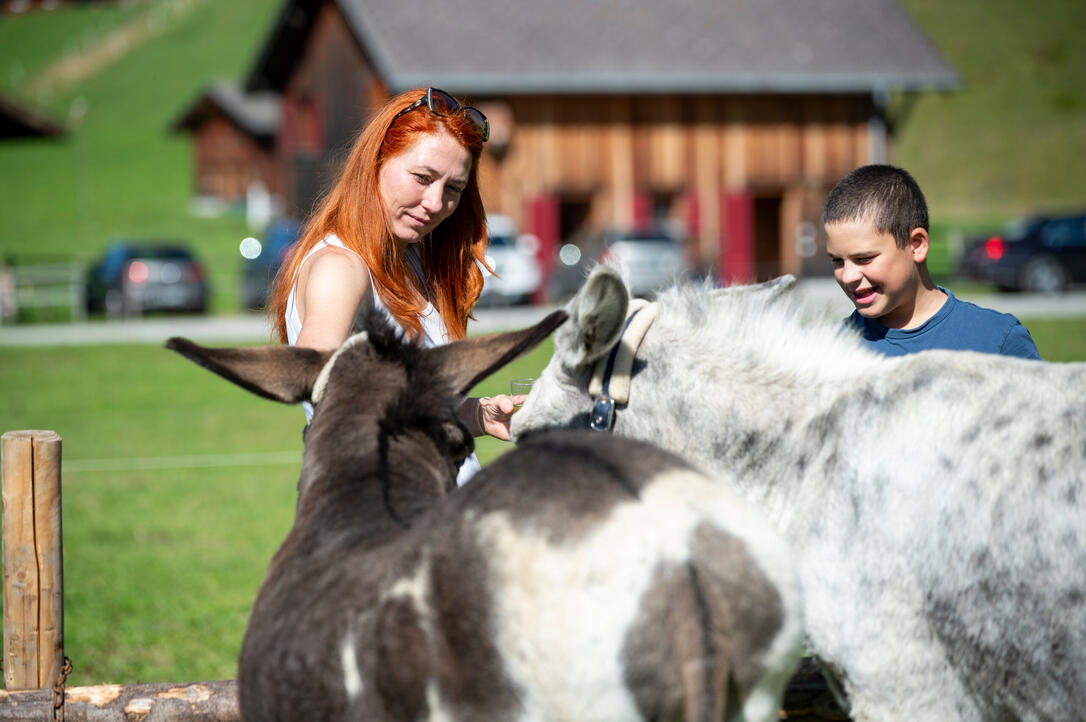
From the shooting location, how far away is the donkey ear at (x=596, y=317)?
253 cm

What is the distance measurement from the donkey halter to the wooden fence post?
223 centimetres

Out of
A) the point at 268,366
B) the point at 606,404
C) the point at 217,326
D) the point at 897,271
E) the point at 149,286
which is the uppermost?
the point at 149,286

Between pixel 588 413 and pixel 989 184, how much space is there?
203 ft

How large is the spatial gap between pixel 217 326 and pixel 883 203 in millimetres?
20846

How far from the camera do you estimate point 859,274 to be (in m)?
3.45

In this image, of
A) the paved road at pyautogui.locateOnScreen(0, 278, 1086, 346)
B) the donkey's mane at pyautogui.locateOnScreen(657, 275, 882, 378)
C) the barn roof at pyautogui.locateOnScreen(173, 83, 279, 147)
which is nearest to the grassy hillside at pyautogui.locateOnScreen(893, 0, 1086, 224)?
the paved road at pyautogui.locateOnScreen(0, 278, 1086, 346)

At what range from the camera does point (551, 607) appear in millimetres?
1836

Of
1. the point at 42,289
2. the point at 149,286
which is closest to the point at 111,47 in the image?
the point at 42,289

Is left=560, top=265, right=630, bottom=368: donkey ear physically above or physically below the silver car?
below

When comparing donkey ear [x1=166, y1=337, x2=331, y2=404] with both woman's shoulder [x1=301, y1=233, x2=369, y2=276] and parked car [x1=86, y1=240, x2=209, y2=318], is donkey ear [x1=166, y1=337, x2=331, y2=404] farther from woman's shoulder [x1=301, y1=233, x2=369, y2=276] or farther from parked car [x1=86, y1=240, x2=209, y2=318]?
parked car [x1=86, y1=240, x2=209, y2=318]

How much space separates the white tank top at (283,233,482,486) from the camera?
3201 mm

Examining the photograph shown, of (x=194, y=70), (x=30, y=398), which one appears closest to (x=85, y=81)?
(x=194, y=70)

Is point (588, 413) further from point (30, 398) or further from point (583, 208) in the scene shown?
point (583, 208)

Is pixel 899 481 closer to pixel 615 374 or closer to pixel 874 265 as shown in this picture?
pixel 615 374
